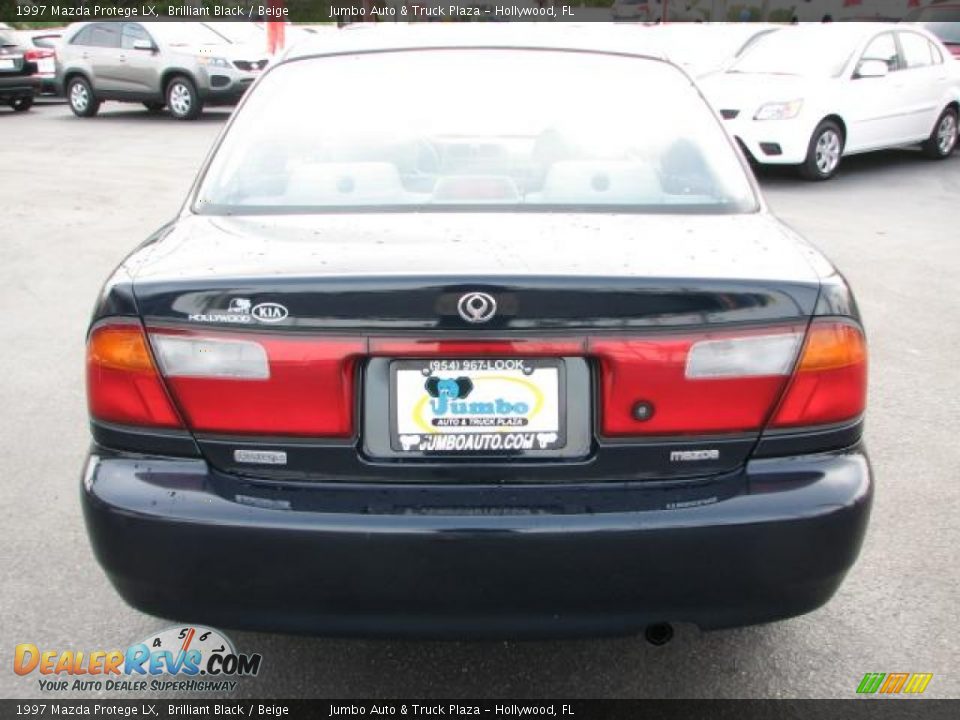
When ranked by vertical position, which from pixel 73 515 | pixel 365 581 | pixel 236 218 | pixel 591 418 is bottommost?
pixel 73 515

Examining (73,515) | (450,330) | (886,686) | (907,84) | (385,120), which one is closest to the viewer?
(450,330)

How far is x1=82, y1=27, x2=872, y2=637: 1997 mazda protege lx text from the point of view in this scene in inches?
83.4

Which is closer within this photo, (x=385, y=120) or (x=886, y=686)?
(x=886, y=686)

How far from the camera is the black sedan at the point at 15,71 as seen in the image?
18.7 metres

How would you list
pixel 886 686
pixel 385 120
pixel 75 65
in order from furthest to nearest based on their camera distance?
1. pixel 75 65
2. pixel 385 120
3. pixel 886 686

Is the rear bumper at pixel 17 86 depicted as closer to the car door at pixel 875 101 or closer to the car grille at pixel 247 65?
the car grille at pixel 247 65

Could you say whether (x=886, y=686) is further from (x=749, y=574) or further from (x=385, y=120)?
(x=385, y=120)

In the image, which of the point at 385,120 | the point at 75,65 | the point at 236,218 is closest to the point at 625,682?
the point at 236,218

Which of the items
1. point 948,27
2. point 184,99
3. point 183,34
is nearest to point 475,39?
point 948,27

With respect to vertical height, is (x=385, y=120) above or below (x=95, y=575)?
above

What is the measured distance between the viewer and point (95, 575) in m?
3.23

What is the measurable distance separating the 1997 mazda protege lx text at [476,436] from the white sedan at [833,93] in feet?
27.5

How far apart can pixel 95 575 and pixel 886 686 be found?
7.53 ft

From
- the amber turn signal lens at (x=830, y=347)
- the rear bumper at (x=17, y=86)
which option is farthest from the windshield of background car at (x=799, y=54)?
the rear bumper at (x=17, y=86)
